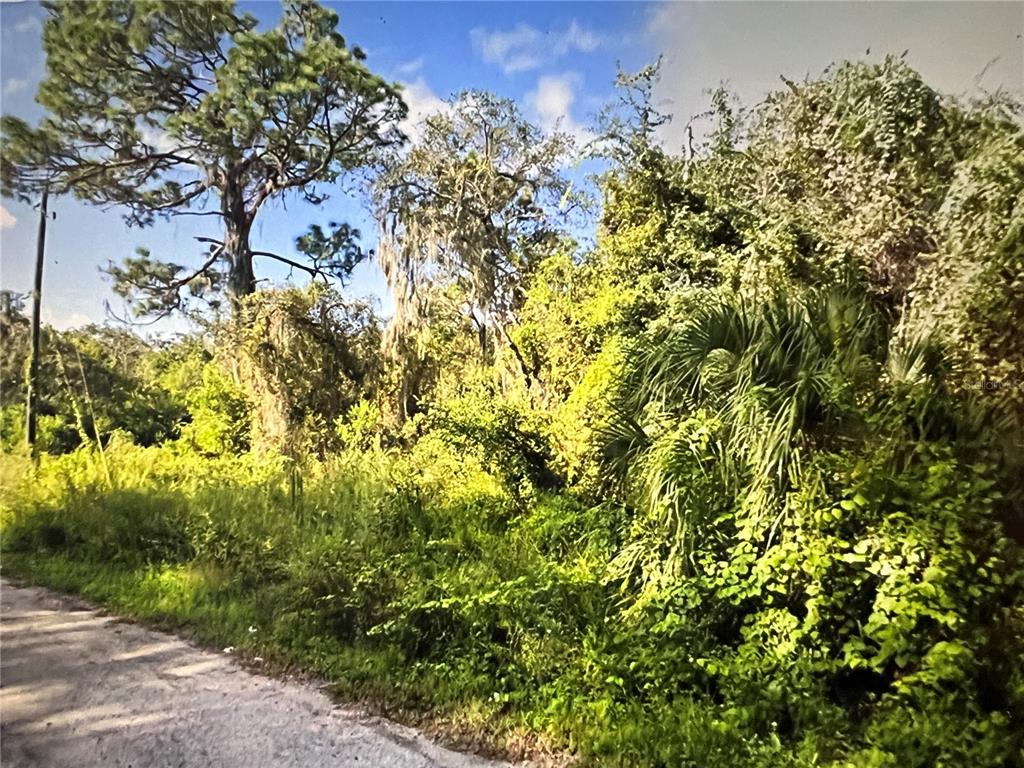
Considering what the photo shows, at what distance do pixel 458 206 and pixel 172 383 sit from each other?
4.67 feet

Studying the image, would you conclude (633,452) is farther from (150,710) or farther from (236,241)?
(150,710)

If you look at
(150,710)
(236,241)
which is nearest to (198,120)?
(236,241)

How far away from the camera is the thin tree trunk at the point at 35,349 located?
3.11 m

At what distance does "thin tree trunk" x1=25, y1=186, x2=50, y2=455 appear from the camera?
3.11m

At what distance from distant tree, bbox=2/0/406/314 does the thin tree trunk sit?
0.23 meters

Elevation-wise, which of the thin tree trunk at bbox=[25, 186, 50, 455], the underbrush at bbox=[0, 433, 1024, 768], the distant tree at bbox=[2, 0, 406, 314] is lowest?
the underbrush at bbox=[0, 433, 1024, 768]

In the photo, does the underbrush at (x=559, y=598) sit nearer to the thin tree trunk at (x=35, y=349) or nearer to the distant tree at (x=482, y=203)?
the thin tree trunk at (x=35, y=349)

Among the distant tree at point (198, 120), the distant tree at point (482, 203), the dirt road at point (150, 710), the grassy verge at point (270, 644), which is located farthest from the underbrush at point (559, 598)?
the distant tree at point (198, 120)

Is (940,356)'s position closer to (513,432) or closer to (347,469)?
(513,432)

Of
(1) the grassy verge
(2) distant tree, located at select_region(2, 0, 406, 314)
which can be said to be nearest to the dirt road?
(1) the grassy verge

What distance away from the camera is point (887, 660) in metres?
2.14

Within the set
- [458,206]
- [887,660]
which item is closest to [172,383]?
[458,206]

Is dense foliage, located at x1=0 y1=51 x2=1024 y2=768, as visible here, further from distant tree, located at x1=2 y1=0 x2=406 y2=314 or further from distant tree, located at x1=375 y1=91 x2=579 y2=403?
distant tree, located at x1=2 y1=0 x2=406 y2=314

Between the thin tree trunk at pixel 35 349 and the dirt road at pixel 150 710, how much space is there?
0.71 meters
